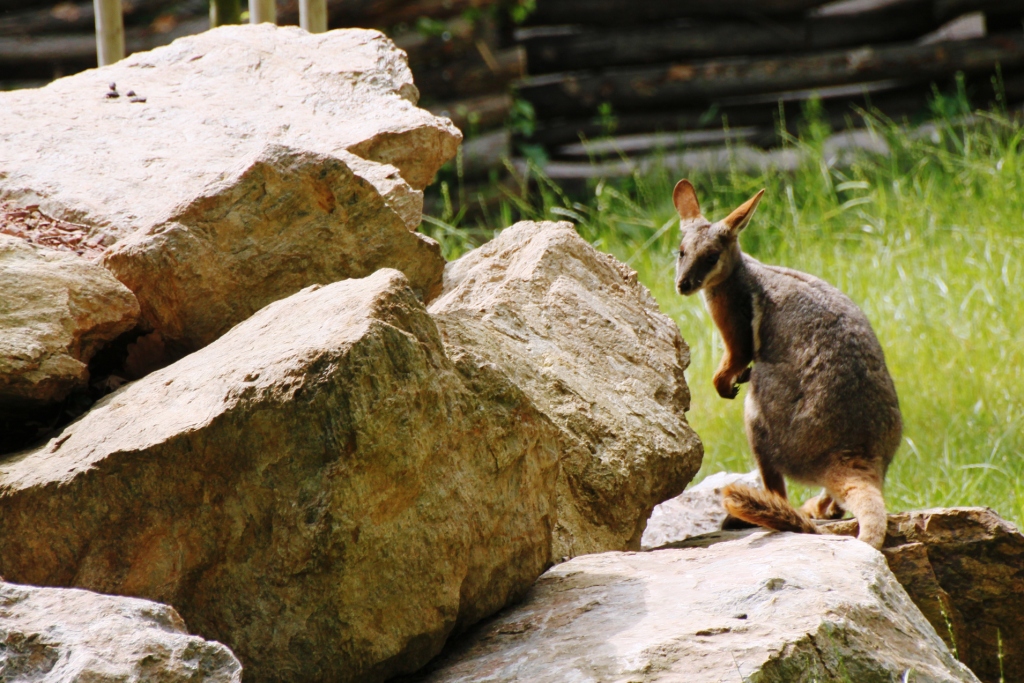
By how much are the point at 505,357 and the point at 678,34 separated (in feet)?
22.3

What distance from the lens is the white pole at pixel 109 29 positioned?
17.1 feet

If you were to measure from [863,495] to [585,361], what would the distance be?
0.92 metres

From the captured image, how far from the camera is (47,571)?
206 cm

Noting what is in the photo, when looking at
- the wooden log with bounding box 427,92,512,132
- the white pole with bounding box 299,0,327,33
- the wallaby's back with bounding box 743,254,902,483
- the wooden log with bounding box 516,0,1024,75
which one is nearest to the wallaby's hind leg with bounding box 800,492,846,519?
the wallaby's back with bounding box 743,254,902,483

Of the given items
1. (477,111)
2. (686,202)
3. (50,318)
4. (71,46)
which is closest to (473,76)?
(477,111)

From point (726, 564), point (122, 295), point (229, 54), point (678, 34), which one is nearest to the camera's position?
point (726, 564)

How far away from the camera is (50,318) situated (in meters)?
2.42

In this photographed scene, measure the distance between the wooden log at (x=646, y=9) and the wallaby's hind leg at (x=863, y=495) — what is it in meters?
6.42

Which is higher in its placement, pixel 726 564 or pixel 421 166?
pixel 421 166

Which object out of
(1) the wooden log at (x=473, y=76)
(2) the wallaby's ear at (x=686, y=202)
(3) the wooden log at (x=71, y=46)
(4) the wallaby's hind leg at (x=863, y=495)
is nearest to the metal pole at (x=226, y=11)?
(3) the wooden log at (x=71, y=46)

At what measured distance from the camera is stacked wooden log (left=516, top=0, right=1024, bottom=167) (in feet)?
28.9

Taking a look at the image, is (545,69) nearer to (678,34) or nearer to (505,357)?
(678,34)

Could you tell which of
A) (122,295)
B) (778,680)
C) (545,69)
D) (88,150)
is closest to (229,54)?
(88,150)

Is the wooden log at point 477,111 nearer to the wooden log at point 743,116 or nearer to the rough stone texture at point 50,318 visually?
the wooden log at point 743,116
